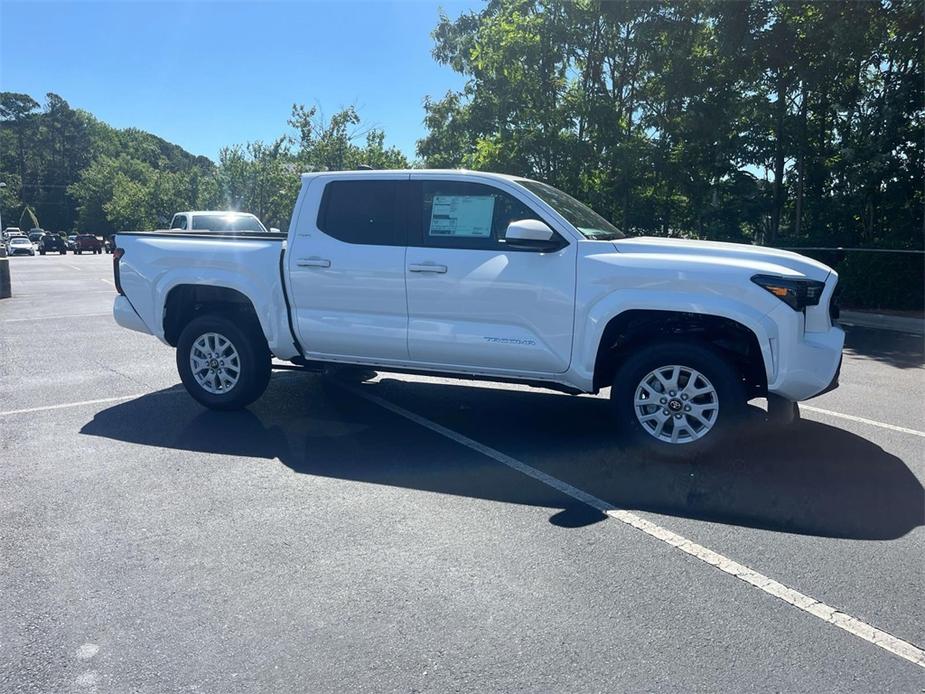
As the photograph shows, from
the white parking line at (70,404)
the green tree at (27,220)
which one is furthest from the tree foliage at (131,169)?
the white parking line at (70,404)

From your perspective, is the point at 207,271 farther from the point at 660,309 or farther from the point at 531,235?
the point at 660,309

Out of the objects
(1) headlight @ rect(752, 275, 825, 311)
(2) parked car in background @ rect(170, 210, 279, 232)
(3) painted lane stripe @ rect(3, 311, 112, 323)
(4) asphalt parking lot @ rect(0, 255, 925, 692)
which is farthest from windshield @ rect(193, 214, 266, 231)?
(1) headlight @ rect(752, 275, 825, 311)

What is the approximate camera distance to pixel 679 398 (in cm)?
527

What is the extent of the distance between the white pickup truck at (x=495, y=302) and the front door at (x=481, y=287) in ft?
0.04

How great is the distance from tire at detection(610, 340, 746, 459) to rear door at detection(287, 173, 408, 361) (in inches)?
68.4

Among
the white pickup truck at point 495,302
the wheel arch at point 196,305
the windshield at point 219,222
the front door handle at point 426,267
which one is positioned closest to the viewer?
the white pickup truck at point 495,302

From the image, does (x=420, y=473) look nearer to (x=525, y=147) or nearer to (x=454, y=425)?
(x=454, y=425)

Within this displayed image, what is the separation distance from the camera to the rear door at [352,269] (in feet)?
19.5

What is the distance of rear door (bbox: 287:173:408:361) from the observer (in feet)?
19.5

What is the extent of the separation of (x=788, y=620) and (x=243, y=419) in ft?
15.1

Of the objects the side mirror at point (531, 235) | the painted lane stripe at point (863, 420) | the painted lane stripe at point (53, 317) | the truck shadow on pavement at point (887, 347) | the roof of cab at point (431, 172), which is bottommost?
the painted lane stripe at point (53, 317)

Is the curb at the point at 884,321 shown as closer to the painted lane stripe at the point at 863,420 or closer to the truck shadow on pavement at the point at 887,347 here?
the truck shadow on pavement at the point at 887,347

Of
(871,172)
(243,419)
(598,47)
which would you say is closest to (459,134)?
(598,47)

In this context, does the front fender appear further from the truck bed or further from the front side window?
the truck bed
